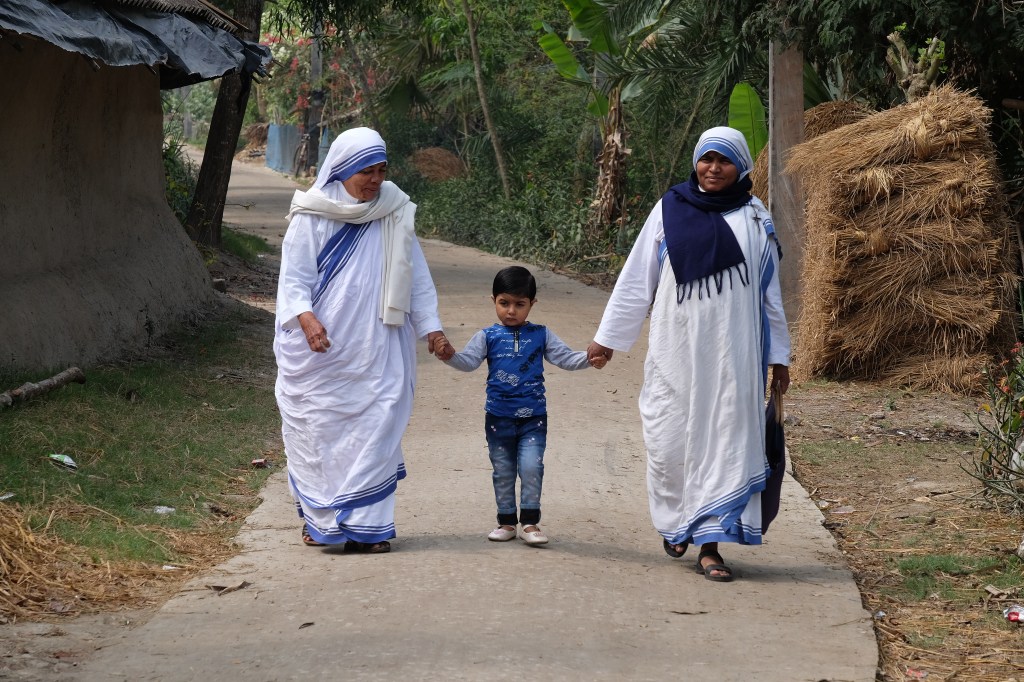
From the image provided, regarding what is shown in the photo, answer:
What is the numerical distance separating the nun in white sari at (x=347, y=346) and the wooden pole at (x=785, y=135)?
597 cm

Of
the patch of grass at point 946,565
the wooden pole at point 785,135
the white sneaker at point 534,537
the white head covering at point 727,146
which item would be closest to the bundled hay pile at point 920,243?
the wooden pole at point 785,135

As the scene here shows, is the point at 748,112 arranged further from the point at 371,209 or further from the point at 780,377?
the point at 371,209

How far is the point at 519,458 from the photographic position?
5.19 metres

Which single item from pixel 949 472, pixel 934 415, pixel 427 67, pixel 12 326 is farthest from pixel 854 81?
pixel 427 67

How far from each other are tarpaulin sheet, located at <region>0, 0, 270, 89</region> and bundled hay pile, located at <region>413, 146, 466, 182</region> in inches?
592

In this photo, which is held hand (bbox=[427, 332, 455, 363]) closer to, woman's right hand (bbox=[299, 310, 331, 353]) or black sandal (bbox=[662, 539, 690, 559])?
woman's right hand (bbox=[299, 310, 331, 353])

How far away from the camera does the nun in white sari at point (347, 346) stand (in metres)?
5.10

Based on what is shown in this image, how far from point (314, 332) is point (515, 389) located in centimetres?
86

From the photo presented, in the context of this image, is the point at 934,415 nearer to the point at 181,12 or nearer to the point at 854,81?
the point at 854,81

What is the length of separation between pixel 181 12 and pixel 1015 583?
251 inches

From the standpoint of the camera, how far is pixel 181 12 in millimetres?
8422

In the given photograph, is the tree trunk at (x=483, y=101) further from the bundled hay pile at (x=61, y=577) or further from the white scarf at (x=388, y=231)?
the bundled hay pile at (x=61, y=577)

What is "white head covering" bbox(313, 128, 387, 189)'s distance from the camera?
5152 mm

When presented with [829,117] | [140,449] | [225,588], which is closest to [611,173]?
[829,117]
